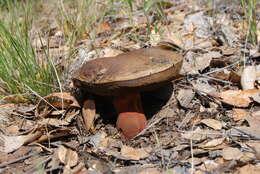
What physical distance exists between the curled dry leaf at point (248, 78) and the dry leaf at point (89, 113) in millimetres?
911

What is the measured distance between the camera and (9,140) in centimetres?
161

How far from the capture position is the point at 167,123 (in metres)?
1.77

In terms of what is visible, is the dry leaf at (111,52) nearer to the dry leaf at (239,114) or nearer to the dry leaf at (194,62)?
Answer: the dry leaf at (194,62)

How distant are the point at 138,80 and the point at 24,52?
906mm

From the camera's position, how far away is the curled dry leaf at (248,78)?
1.88m

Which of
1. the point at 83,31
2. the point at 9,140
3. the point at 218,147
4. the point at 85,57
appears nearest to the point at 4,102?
the point at 9,140

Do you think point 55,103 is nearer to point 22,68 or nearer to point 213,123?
point 22,68

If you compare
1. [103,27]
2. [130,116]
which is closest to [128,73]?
[130,116]

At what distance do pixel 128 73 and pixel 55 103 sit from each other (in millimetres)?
624

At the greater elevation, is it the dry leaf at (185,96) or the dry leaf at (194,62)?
the dry leaf at (194,62)

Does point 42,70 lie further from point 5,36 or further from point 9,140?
point 9,140

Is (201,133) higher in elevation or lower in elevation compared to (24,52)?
lower

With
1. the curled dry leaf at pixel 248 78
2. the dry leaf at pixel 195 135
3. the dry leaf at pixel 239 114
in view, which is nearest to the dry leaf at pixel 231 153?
the dry leaf at pixel 195 135

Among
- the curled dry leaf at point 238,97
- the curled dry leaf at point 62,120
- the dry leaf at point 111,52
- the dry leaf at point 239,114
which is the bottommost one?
the curled dry leaf at point 62,120
